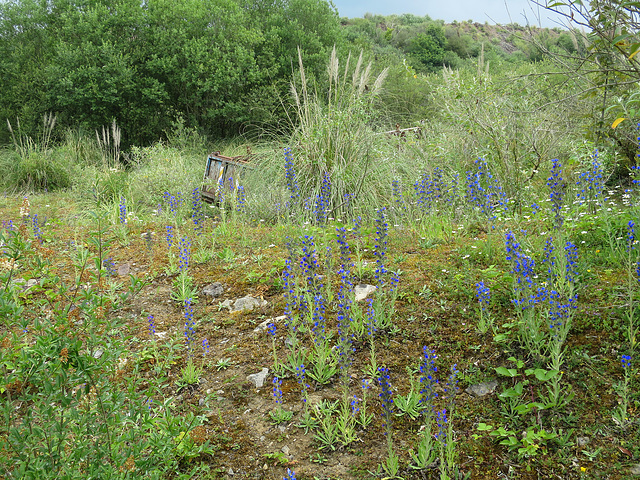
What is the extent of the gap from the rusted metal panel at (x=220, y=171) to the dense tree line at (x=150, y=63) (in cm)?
431

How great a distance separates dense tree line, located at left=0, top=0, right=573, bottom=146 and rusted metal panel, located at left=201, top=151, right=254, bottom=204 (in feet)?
14.1

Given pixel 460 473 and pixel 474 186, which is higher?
pixel 474 186

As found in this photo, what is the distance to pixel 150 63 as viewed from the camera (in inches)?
504

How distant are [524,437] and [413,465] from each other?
516mm

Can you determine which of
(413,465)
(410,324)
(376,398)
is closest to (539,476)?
(413,465)

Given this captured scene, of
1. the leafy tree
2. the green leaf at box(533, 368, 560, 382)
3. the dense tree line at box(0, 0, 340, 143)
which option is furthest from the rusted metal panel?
the leafy tree

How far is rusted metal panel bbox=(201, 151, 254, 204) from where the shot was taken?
7186mm

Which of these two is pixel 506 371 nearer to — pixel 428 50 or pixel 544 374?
pixel 544 374

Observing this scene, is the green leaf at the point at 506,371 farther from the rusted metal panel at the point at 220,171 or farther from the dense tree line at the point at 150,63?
the dense tree line at the point at 150,63

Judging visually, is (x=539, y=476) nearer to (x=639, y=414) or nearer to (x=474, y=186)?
(x=639, y=414)

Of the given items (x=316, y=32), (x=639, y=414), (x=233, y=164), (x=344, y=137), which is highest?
(x=316, y=32)

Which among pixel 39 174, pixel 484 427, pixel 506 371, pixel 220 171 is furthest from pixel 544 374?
pixel 39 174

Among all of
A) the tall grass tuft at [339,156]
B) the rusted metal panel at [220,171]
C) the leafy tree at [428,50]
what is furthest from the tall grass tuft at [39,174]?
the leafy tree at [428,50]

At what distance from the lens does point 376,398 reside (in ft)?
8.29
